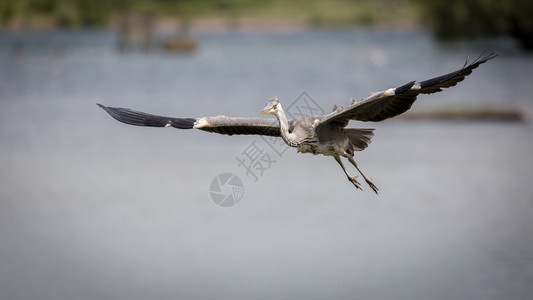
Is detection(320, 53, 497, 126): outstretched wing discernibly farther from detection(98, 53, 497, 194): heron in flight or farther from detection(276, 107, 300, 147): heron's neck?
detection(276, 107, 300, 147): heron's neck

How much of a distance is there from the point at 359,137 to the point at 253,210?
15547 mm

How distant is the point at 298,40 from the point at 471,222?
74.2 metres

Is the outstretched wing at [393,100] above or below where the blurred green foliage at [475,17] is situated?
Answer: below

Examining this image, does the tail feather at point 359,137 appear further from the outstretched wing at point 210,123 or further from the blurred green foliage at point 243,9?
the blurred green foliage at point 243,9

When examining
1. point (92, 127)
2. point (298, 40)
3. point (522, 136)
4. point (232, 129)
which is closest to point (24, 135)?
point (92, 127)

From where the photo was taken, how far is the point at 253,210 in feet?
90.5

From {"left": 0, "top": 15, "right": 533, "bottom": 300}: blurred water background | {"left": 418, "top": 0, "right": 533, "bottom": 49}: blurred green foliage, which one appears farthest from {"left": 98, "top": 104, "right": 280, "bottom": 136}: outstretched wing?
{"left": 418, "top": 0, "right": 533, "bottom": 49}: blurred green foliage

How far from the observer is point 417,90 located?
11102 mm

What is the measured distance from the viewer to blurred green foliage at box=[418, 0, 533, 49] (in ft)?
195

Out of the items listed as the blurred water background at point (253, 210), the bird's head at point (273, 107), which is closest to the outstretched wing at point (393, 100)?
the bird's head at point (273, 107)

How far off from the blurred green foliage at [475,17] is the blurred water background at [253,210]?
11.4 meters

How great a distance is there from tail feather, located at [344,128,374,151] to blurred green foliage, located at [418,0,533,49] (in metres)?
49.0

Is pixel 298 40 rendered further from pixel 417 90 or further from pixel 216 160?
pixel 417 90

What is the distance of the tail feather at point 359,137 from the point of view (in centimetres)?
1220
